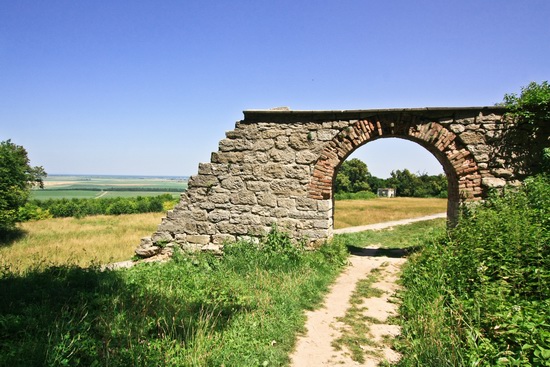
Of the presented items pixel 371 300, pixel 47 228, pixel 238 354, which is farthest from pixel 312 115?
pixel 47 228

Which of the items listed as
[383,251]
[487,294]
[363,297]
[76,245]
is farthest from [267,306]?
[76,245]

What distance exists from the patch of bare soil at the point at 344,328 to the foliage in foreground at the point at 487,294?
272 millimetres

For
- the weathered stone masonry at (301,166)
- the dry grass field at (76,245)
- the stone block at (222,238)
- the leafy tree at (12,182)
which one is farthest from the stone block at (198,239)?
the leafy tree at (12,182)

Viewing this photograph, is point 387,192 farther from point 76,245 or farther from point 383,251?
point 76,245

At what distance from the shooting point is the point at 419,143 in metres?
7.58

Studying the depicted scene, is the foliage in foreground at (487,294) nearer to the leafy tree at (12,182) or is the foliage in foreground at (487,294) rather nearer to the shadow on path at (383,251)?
the shadow on path at (383,251)

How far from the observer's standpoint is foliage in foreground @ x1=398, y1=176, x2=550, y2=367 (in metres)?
2.87

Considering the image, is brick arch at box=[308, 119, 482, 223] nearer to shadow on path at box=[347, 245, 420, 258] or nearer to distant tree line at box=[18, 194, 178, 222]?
shadow on path at box=[347, 245, 420, 258]

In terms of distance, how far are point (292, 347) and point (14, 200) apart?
58.8ft

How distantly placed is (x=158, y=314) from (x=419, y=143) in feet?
21.1

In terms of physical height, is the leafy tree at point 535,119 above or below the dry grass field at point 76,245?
above

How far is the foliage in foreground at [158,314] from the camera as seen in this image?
318 centimetres

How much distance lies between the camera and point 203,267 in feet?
22.3

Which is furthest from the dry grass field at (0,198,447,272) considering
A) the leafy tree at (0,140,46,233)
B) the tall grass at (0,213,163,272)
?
the leafy tree at (0,140,46,233)
